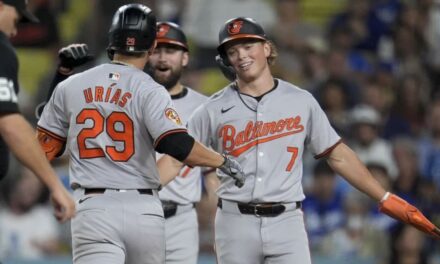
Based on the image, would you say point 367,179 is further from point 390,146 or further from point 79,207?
point 390,146

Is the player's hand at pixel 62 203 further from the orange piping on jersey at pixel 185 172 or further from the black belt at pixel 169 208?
the orange piping on jersey at pixel 185 172

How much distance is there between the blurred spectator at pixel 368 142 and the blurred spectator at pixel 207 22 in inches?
77.4

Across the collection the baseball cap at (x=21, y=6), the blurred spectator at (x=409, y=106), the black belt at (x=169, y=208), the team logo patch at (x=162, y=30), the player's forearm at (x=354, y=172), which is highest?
the baseball cap at (x=21, y=6)

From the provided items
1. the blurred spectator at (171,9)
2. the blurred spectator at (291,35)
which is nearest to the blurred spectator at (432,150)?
the blurred spectator at (291,35)

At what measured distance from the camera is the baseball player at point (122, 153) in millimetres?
5258

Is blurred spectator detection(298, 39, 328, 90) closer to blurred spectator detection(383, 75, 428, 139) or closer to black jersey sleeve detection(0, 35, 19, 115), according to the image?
blurred spectator detection(383, 75, 428, 139)

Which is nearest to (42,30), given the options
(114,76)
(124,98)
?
(114,76)

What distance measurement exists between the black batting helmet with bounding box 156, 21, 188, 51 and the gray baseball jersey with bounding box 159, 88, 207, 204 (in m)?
0.34

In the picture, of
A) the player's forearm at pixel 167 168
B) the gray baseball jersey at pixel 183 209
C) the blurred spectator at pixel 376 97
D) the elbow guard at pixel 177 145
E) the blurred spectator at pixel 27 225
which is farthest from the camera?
the blurred spectator at pixel 376 97

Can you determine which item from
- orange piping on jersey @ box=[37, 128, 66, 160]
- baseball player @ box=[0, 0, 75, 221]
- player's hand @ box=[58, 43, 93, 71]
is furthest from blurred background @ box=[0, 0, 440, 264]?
baseball player @ box=[0, 0, 75, 221]

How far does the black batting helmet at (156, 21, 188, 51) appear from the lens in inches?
267

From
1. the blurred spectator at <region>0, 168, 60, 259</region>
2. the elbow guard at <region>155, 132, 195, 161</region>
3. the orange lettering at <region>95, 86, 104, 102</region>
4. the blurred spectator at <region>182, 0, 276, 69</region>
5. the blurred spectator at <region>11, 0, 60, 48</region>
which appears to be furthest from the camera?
the blurred spectator at <region>182, 0, 276, 69</region>

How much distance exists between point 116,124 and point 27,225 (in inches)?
178

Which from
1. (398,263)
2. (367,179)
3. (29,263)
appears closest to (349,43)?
(398,263)
